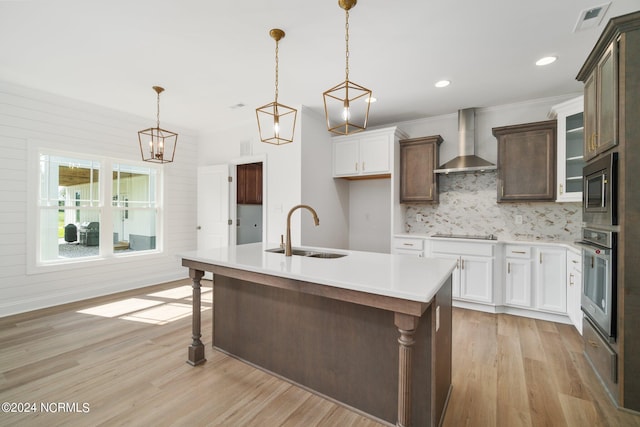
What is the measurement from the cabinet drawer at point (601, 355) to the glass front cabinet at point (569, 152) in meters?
1.59

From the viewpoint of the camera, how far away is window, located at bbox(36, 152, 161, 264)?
403 cm

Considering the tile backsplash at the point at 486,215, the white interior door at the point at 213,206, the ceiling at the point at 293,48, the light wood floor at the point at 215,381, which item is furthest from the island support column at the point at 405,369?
the white interior door at the point at 213,206

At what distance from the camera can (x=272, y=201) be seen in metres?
4.61

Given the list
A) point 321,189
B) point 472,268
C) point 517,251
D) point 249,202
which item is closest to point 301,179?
point 321,189

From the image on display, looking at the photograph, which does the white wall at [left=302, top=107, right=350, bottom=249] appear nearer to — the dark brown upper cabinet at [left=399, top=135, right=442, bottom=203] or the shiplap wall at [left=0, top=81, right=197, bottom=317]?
the dark brown upper cabinet at [left=399, top=135, right=442, bottom=203]

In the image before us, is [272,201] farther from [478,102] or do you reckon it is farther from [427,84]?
[478,102]

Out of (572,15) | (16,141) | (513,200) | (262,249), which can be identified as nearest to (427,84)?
(572,15)

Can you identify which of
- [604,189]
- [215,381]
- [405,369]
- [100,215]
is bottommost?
[215,381]

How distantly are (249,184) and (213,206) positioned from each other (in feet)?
2.80

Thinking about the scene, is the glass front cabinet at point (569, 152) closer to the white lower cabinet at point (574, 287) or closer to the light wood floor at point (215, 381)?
the white lower cabinet at point (574, 287)

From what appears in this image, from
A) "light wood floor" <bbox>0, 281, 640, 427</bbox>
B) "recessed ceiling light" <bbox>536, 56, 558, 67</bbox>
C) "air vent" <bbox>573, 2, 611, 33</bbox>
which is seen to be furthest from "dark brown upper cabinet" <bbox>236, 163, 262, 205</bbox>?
"air vent" <bbox>573, 2, 611, 33</bbox>

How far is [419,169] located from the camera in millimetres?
4414

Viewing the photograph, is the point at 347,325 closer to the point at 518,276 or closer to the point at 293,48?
the point at 293,48

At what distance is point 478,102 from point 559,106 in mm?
913
